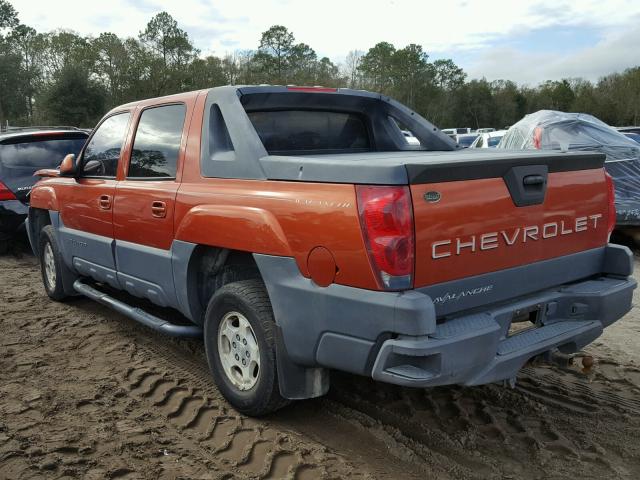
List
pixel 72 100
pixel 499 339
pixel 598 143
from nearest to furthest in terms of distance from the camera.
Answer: pixel 499 339 → pixel 598 143 → pixel 72 100

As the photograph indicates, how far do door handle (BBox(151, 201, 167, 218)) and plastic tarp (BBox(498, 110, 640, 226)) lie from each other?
19.0ft

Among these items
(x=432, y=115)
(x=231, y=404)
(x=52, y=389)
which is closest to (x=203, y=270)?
(x=231, y=404)

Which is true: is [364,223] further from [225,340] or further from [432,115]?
[432,115]

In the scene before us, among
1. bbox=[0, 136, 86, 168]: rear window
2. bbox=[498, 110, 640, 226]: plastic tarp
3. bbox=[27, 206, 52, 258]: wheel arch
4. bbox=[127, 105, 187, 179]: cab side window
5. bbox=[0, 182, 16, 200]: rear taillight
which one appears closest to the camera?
bbox=[127, 105, 187, 179]: cab side window

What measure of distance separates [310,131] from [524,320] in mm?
1988

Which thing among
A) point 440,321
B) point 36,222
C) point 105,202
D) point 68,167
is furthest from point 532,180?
point 36,222

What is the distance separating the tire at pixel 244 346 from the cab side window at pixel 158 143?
1036 millimetres

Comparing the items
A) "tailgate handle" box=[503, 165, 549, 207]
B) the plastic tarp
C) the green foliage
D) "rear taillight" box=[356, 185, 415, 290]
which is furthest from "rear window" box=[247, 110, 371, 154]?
the green foliage

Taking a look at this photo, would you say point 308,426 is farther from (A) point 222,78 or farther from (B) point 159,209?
(A) point 222,78

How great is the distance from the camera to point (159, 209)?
3.94 m

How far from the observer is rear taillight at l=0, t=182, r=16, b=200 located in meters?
8.24

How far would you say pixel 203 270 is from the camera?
381cm

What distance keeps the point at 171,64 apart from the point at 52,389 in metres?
56.3

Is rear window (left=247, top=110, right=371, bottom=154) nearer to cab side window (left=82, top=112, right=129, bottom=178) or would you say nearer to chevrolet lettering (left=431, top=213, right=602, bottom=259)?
cab side window (left=82, top=112, right=129, bottom=178)
